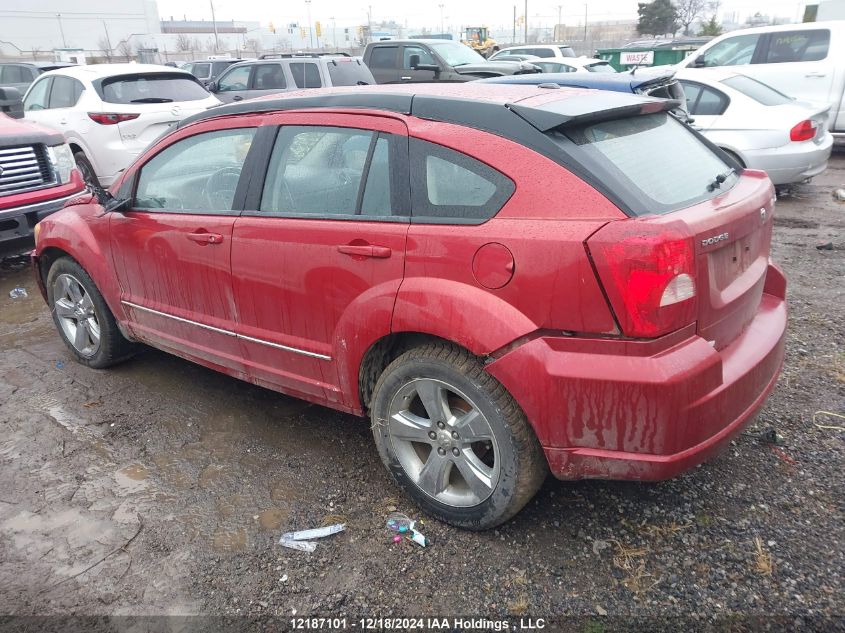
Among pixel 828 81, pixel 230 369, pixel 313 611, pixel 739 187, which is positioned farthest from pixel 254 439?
pixel 828 81

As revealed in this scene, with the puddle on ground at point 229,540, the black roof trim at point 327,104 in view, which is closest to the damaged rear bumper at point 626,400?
the black roof trim at point 327,104

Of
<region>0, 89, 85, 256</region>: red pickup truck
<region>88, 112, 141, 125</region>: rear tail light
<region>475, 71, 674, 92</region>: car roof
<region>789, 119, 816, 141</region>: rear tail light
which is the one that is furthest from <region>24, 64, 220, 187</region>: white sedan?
<region>789, 119, 816, 141</region>: rear tail light

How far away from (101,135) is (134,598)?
25.4 ft

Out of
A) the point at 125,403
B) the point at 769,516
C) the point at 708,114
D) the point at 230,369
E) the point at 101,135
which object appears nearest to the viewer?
the point at 769,516

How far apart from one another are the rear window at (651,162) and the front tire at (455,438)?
87cm

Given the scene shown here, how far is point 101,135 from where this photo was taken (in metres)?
8.70

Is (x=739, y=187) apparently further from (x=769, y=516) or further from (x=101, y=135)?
(x=101, y=135)

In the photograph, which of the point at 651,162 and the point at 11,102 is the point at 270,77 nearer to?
the point at 11,102

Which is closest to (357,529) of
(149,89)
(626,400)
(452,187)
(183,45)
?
(626,400)

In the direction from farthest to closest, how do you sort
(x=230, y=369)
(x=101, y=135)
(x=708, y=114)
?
(x=101, y=135) < (x=708, y=114) < (x=230, y=369)

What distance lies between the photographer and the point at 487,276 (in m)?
2.42

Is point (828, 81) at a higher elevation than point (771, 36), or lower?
lower

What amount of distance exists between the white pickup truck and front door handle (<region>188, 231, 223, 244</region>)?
9.56 m

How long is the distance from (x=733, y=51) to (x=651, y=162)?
10.2 meters
